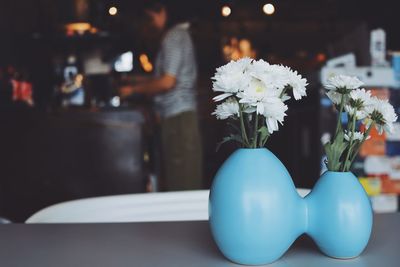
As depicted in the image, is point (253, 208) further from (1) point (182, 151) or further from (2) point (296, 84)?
(1) point (182, 151)

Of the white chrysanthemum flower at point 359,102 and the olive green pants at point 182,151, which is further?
the olive green pants at point 182,151

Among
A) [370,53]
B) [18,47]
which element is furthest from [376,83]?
[18,47]

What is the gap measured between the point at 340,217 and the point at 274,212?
0.13 meters

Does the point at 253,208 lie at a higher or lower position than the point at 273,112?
Answer: lower

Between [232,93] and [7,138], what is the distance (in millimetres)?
3256

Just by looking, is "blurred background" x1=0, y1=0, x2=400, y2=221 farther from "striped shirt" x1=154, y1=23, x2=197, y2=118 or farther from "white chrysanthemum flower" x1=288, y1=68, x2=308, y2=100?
"striped shirt" x1=154, y1=23, x2=197, y2=118

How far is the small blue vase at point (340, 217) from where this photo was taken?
3.39ft

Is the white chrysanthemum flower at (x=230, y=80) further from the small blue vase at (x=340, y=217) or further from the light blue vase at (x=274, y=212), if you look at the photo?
the small blue vase at (x=340, y=217)

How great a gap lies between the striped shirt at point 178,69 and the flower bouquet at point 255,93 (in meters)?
2.91

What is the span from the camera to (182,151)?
4.21 m

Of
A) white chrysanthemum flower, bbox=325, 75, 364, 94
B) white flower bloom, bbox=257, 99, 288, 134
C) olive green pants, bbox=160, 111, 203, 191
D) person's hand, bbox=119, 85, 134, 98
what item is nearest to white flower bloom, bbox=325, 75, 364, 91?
white chrysanthemum flower, bbox=325, 75, 364, 94

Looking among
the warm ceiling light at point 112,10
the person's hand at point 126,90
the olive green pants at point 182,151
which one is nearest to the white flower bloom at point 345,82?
the olive green pants at point 182,151

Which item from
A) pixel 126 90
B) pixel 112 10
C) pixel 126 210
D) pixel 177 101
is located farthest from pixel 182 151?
pixel 112 10

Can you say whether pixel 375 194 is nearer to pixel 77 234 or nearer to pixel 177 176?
pixel 177 176
